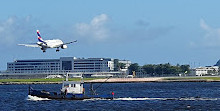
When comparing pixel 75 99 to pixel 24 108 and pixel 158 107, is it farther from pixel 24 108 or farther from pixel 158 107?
pixel 158 107

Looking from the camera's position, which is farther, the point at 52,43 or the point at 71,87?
the point at 52,43

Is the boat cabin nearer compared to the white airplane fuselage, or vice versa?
the boat cabin

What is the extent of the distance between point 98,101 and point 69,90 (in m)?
6.64

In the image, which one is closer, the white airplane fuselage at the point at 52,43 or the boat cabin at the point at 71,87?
the boat cabin at the point at 71,87

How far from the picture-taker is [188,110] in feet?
298

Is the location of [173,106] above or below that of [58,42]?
below

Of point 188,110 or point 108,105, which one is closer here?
point 188,110

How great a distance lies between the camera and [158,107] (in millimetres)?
97312

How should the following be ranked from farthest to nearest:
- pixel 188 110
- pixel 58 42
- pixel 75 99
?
pixel 58 42, pixel 75 99, pixel 188 110

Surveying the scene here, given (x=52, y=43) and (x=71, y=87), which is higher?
(x=52, y=43)

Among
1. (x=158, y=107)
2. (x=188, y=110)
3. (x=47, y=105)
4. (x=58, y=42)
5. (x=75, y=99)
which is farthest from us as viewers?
(x=58, y=42)

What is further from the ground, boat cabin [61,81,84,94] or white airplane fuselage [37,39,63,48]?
white airplane fuselage [37,39,63,48]

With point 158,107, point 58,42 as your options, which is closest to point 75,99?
point 158,107

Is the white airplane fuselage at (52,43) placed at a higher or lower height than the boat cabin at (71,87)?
higher
